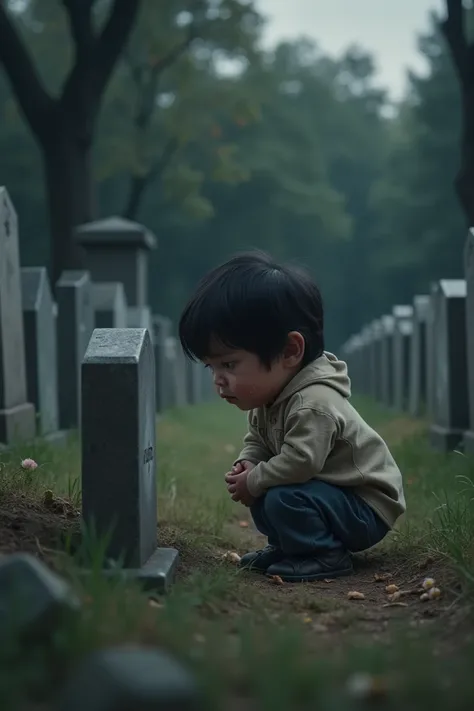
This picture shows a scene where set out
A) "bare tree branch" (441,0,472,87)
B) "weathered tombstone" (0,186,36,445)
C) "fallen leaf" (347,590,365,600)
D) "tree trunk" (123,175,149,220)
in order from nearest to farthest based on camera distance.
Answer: "fallen leaf" (347,590,365,600)
"weathered tombstone" (0,186,36,445)
"bare tree branch" (441,0,472,87)
"tree trunk" (123,175,149,220)

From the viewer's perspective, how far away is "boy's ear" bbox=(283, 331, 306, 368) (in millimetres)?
3992

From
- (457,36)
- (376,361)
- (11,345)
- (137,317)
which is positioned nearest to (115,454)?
(11,345)

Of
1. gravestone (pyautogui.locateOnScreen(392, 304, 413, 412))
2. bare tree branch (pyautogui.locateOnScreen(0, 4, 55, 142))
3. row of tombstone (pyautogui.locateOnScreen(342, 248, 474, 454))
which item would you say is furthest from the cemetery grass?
gravestone (pyautogui.locateOnScreen(392, 304, 413, 412))

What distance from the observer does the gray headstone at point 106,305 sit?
9680mm

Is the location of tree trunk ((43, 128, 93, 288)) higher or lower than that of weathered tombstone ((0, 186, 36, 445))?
higher

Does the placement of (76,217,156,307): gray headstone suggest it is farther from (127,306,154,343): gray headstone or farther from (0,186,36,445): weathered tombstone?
(0,186,36,445): weathered tombstone

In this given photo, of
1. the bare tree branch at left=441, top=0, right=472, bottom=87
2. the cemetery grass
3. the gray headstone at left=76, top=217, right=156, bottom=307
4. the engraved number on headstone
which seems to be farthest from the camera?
the gray headstone at left=76, top=217, right=156, bottom=307

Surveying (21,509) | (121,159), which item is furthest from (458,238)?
(21,509)

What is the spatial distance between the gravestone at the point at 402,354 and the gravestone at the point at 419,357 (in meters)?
1.11

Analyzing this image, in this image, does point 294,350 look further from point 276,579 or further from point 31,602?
point 31,602

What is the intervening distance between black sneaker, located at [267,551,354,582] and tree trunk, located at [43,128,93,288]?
Answer: 9036mm

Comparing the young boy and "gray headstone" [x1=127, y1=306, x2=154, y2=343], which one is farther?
"gray headstone" [x1=127, y1=306, x2=154, y2=343]

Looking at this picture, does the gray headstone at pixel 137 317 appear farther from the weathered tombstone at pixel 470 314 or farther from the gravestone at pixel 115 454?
the gravestone at pixel 115 454

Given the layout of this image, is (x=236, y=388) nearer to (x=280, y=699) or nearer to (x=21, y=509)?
(x=21, y=509)
